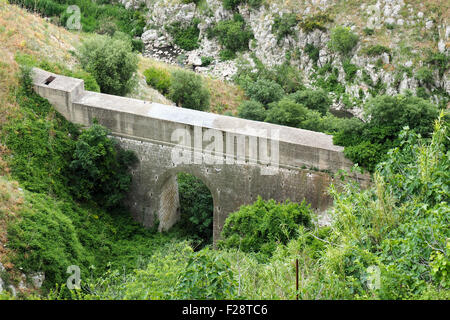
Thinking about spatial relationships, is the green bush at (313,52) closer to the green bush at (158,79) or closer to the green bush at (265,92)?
the green bush at (265,92)

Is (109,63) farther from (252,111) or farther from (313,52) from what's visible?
(313,52)

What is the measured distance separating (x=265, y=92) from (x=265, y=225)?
1708 cm

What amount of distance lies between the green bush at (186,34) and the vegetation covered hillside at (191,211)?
914 centimetres

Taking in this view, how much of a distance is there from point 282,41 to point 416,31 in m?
8.86

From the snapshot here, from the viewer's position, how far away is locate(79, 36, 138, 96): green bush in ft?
80.9

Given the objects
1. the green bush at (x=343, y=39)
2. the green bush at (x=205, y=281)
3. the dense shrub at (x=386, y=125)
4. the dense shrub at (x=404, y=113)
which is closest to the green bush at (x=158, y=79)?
the green bush at (x=343, y=39)

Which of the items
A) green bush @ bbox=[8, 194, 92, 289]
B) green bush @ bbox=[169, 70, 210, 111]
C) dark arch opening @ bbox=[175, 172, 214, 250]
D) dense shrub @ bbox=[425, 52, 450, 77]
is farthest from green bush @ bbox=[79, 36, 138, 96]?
dense shrub @ bbox=[425, 52, 450, 77]

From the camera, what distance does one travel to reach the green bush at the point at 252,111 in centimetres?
2936

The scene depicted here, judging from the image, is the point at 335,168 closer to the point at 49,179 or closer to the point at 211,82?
the point at 49,179

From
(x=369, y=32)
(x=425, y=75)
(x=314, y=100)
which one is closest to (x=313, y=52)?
(x=369, y=32)

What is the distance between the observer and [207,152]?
1970cm

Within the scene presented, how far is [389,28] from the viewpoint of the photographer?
3588 cm

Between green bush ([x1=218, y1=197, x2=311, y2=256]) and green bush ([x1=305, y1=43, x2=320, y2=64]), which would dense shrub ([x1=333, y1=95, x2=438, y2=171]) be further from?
green bush ([x1=305, y1=43, x2=320, y2=64])

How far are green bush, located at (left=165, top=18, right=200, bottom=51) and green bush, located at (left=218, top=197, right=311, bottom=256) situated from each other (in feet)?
88.1
